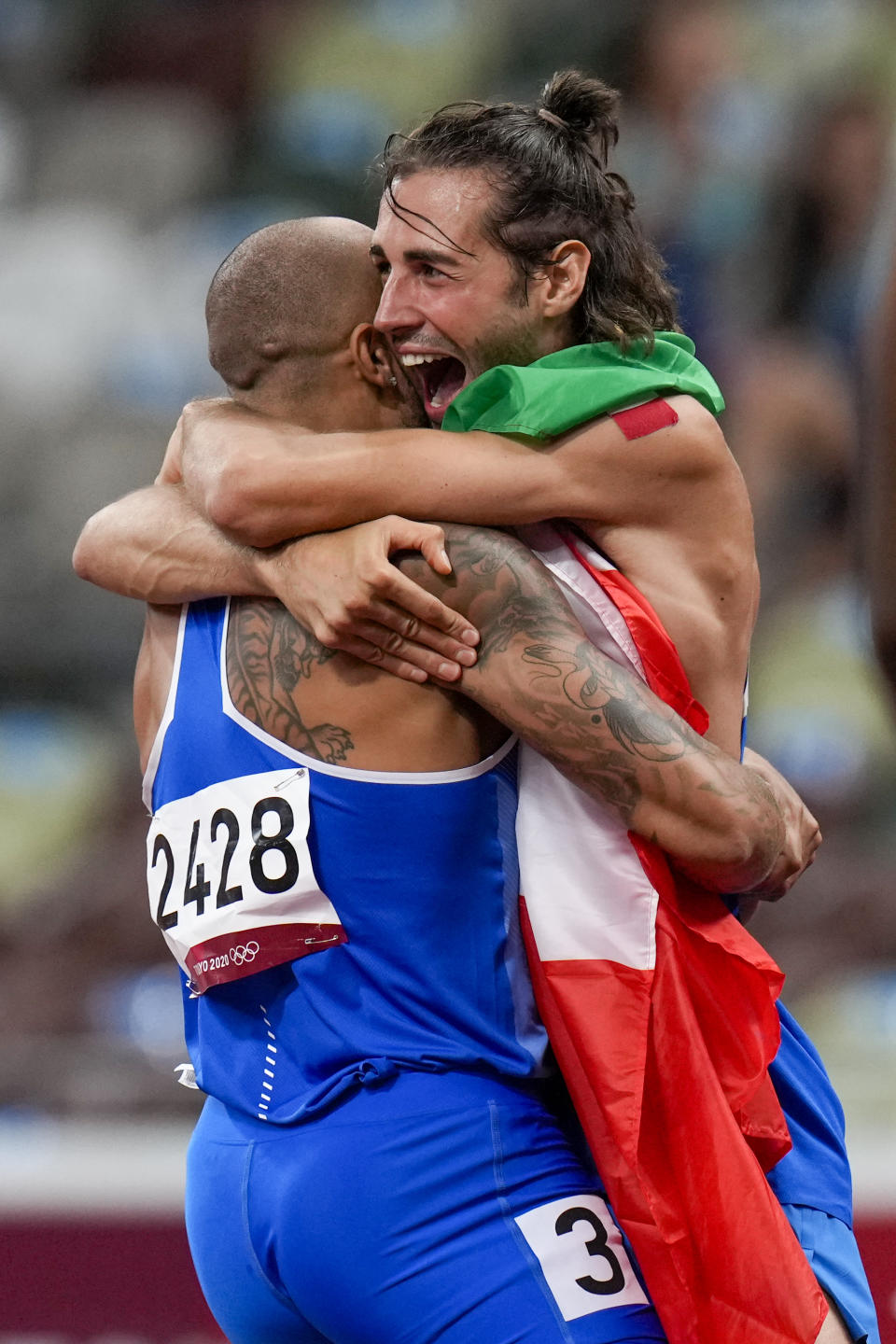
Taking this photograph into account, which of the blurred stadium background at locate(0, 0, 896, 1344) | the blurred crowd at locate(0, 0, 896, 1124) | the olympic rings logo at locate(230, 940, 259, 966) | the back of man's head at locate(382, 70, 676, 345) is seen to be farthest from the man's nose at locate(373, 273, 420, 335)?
the blurred crowd at locate(0, 0, 896, 1124)

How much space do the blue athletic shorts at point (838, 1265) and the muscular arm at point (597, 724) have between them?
1.54 feet

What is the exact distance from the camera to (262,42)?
27.9ft

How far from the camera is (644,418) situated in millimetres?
2082

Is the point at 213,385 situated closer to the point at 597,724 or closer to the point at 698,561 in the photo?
the point at 698,561

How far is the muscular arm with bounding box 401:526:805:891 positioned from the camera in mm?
1945

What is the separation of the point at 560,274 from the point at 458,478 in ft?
1.33

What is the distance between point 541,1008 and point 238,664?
1.86 feet

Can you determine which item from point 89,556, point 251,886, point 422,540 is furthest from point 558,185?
point 251,886

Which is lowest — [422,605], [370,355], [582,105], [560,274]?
[422,605]

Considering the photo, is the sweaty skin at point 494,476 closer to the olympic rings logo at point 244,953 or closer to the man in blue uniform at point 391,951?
the man in blue uniform at point 391,951

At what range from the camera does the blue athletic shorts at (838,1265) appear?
2053 millimetres

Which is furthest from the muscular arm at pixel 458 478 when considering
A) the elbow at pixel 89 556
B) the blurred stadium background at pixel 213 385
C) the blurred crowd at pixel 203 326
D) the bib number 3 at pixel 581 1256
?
the blurred crowd at pixel 203 326

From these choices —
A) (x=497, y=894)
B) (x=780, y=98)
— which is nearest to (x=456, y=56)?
(x=780, y=98)

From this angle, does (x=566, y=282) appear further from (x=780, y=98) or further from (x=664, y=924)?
(x=780, y=98)
